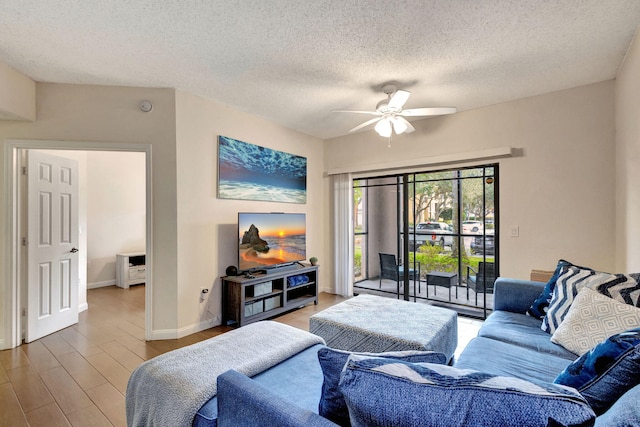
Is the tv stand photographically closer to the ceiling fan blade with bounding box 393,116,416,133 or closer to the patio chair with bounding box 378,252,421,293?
the patio chair with bounding box 378,252,421,293

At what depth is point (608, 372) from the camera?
35.9 inches

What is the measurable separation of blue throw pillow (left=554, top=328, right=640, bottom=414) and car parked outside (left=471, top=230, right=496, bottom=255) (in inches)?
108

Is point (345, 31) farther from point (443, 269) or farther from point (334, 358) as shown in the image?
point (443, 269)

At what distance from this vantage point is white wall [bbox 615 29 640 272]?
87.0 inches

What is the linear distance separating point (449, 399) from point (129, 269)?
19.8 ft

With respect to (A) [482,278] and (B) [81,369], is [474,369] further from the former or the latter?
(B) [81,369]

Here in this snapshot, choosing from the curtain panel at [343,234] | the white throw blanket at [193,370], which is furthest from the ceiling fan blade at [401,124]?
the white throw blanket at [193,370]

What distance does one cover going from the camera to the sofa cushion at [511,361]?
4.90 ft

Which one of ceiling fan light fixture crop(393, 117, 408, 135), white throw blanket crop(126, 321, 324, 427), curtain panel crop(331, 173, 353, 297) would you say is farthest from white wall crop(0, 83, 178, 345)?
curtain panel crop(331, 173, 353, 297)

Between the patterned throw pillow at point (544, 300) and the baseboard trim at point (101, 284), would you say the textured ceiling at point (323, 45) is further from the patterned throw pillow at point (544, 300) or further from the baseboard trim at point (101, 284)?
the baseboard trim at point (101, 284)

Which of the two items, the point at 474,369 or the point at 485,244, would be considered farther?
the point at 485,244

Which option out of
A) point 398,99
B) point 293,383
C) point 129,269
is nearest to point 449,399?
point 293,383

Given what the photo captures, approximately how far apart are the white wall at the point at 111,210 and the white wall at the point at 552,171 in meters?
5.88

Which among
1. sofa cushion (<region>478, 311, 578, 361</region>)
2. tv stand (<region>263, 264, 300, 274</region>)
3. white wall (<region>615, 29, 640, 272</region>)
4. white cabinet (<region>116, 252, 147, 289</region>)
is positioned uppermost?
white wall (<region>615, 29, 640, 272</region>)
